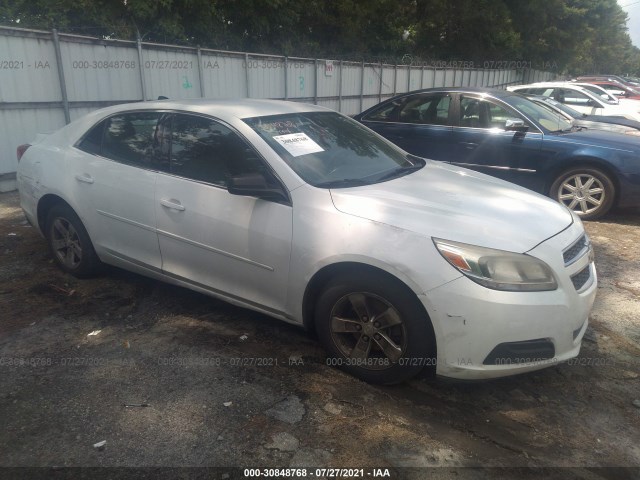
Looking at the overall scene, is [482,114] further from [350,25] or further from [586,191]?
[350,25]

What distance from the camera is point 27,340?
11.2 ft

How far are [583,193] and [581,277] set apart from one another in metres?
4.01

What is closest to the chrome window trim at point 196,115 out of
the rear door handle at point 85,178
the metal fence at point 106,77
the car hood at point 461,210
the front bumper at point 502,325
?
the rear door handle at point 85,178

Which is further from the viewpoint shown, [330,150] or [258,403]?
[330,150]

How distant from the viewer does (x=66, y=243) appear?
14.2ft

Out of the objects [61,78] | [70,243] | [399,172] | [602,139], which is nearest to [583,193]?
[602,139]

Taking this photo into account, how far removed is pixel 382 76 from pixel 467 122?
12.2 meters

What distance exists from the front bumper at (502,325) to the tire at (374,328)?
10cm

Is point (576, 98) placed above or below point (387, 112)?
below

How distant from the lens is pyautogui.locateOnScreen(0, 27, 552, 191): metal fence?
757cm

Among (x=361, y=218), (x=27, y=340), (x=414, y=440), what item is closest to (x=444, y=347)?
(x=414, y=440)

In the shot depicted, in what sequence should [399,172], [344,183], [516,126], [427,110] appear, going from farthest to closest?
[427,110], [516,126], [399,172], [344,183]

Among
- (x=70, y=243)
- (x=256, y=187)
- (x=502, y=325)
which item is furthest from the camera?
(x=70, y=243)

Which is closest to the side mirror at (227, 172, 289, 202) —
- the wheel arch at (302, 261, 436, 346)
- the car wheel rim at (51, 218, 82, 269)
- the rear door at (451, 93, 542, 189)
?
the wheel arch at (302, 261, 436, 346)
